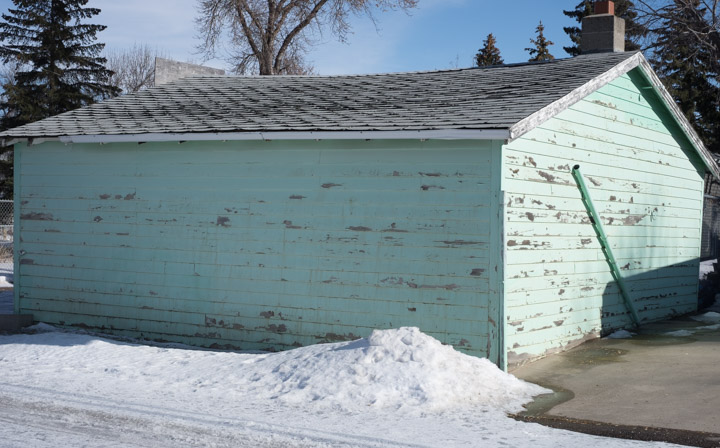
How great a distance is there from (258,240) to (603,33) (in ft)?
24.2

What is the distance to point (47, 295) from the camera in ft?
39.3

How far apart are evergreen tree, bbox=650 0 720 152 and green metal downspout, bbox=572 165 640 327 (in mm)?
22686

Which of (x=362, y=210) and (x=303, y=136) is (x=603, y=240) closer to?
(x=362, y=210)

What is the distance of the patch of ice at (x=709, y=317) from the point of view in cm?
1332

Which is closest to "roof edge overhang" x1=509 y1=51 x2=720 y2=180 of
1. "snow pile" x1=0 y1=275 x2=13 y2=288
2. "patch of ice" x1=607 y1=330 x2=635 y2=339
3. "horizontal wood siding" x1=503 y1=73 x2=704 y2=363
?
"horizontal wood siding" x1=503 y1=73 x2=704 y2=363

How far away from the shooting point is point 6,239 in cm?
2853

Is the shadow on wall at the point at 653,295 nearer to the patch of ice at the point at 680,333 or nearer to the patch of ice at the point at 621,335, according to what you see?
the patch of ice at the point at 621,335

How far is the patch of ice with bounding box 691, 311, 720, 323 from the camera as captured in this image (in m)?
13.3

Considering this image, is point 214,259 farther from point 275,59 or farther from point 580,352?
point 275,59

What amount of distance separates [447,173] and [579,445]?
3.96 metres

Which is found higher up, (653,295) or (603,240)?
(603,240)

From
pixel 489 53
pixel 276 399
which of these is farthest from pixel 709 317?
pixel 489 53

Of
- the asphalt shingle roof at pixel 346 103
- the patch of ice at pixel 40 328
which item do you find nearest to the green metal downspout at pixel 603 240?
the asphalt shingle roof at pixel 346 103

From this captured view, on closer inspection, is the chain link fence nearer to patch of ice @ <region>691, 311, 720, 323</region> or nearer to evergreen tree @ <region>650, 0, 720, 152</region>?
patch of ice @ <region>691, 311, 720, 323</region>
